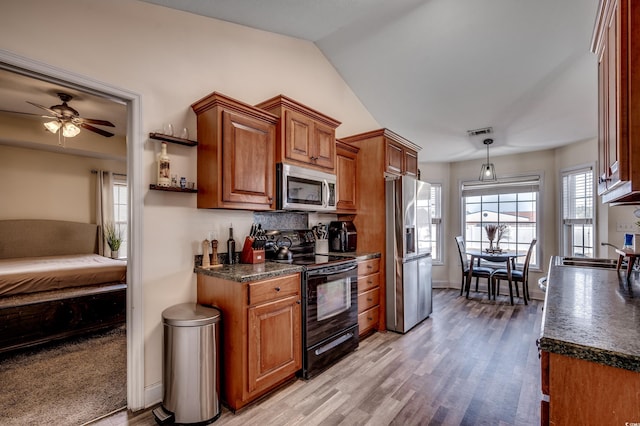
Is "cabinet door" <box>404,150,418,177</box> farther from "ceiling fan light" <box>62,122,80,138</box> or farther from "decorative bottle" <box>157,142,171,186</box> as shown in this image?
"ceiling fan light" <box>62,122,80,138</box>

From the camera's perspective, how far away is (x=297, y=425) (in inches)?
74.6

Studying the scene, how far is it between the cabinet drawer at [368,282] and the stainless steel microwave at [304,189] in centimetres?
88

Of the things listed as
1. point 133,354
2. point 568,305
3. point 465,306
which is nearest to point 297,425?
point 133,354

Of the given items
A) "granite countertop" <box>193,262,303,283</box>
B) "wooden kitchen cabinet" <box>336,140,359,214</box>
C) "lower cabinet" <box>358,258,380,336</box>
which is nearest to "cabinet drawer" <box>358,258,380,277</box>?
"lower cabinet" <box>358,258,380,336</box>

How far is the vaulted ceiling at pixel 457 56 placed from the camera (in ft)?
8.40

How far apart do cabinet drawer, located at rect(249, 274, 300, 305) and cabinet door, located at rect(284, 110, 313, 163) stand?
1131 millimetres

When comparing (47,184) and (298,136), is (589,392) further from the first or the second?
(47,184)

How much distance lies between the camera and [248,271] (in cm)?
220

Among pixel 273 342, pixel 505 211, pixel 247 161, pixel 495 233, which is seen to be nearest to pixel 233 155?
pixel 247 161

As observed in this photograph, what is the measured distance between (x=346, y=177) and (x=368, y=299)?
1.50 metres

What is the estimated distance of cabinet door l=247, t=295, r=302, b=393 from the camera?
2068mm

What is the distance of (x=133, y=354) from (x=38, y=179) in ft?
14.8

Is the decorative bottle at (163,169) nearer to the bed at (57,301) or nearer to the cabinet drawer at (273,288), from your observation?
the cabinet drawer at (273,288)

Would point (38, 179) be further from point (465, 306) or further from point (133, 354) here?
point (465, 306)
